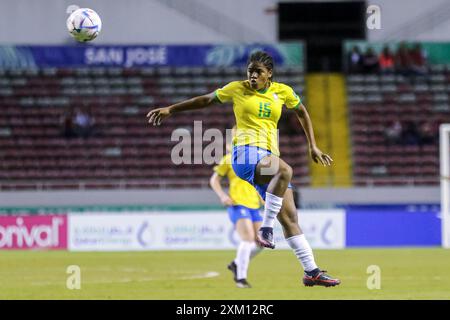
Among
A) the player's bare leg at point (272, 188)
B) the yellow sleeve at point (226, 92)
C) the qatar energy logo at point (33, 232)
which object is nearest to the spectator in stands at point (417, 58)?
the qatar energy logo at point (33, 232)

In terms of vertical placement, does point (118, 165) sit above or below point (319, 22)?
below

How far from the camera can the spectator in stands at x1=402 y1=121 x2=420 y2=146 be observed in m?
29.5

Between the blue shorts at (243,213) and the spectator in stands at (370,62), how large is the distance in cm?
1799

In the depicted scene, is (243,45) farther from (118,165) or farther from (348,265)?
(348,265)

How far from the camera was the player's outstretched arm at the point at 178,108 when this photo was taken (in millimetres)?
9266

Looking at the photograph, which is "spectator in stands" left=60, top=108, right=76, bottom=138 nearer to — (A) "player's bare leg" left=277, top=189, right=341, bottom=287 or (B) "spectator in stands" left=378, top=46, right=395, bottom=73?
(B) "spectator in stands" left=378, top=46, right=395, bottom=73

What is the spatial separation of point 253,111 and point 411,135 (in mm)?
20591

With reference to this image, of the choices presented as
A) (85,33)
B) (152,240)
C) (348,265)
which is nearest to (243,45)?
(152,240)

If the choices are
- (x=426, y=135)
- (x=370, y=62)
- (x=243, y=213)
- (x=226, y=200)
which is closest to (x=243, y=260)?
(x=243, y=213)

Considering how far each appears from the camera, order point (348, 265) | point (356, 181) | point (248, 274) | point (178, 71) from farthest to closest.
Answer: point (178, 71) → point (356, 181) → point (348, 265) → point (248, 274)

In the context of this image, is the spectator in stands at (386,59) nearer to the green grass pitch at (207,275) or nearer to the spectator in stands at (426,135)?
the spectator in stands at (426,135)

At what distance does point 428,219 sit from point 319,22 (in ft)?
40.5

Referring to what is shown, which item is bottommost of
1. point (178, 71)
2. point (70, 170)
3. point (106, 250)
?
point (106, 250)

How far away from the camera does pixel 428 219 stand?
2327 centimetres
